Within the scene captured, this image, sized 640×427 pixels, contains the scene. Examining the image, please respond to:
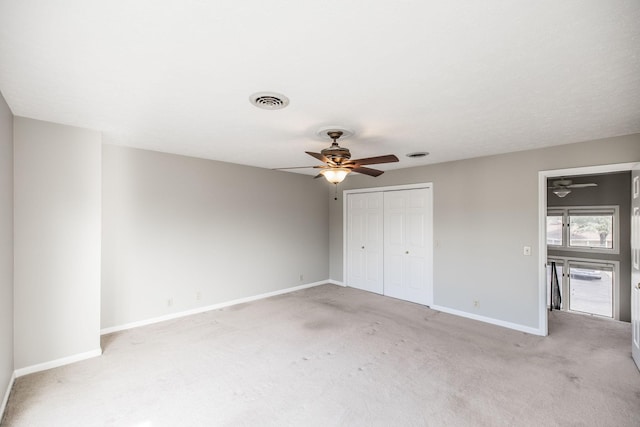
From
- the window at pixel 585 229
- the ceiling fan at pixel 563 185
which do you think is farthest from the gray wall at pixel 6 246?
the window at pixel 585 229

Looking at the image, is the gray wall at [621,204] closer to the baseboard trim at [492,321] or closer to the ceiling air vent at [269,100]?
the baseboard trim at [492,321]

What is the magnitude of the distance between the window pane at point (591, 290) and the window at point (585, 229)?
0.50m

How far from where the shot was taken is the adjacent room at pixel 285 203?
1.55 meters

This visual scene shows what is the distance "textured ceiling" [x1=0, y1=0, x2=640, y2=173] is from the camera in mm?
1352

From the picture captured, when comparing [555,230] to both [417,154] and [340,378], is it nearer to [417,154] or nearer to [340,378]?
[417,154]

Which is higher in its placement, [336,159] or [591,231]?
[336,159]

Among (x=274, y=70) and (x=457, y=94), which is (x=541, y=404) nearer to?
(x=457, y=94)

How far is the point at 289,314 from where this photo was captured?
4465 mm

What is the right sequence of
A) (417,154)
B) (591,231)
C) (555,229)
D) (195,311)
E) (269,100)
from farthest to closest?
(555,229) → (591,231) → (195,311) → (417,154) → (269,100)

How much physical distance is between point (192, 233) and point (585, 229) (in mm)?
8320

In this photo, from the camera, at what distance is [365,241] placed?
6.01 metres

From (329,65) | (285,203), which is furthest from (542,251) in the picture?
(285,203)

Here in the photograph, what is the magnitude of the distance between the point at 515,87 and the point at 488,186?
8.12 ft

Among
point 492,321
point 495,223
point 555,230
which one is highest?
point 495,223
